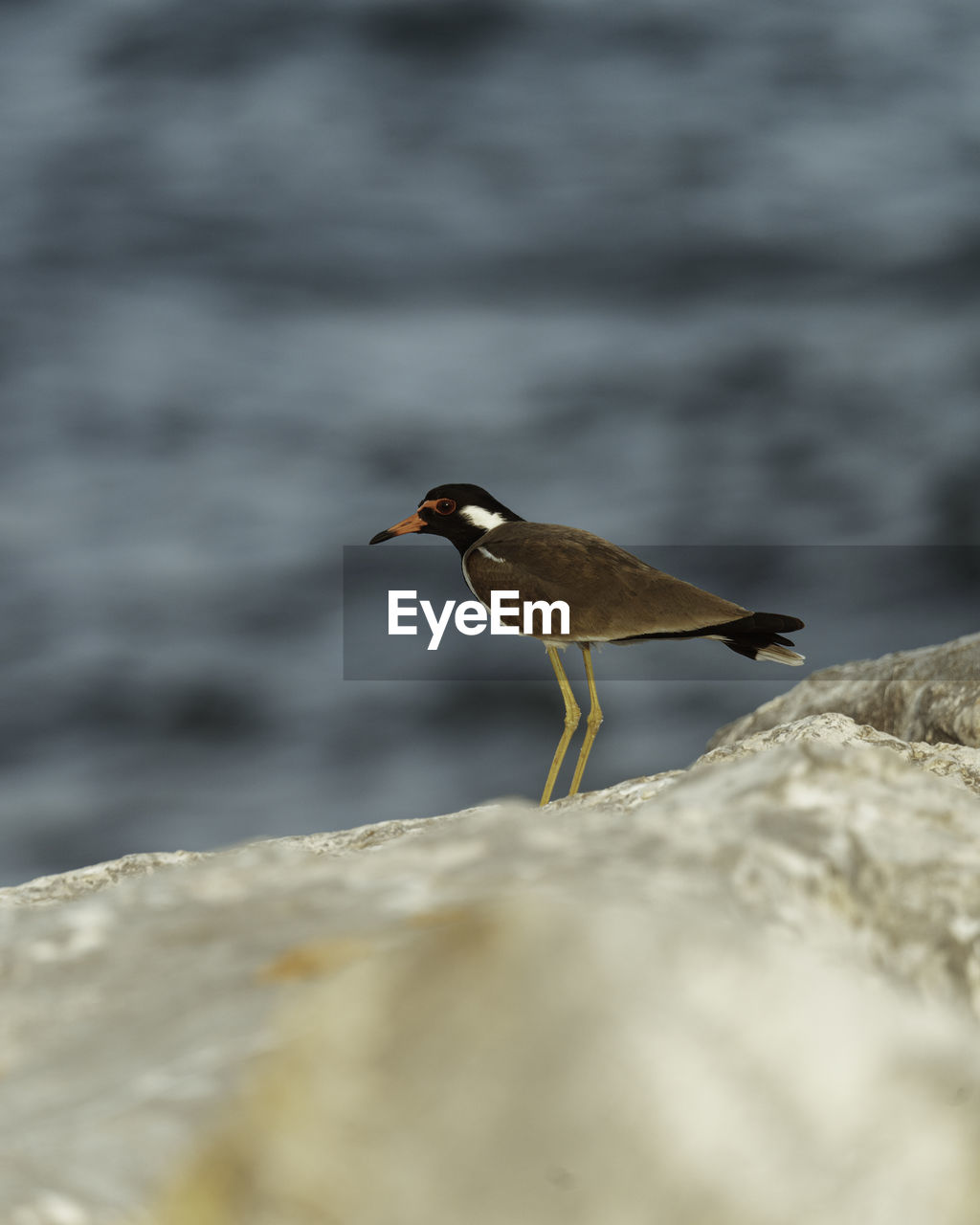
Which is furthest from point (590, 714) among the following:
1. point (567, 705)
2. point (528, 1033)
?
point (528, 1033)

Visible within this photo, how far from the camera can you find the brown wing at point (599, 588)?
15.6 feet

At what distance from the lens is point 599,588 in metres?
4.82

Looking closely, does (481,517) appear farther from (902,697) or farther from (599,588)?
(902,697)

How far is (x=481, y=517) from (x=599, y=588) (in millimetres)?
794

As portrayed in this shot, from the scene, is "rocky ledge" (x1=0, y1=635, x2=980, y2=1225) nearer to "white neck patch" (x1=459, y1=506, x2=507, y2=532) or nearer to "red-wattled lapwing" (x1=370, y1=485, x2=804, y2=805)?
"red-wattled lapwing" (x1=370, y1=485, x2=804, y2=805)

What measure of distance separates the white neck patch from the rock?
51.5 inches

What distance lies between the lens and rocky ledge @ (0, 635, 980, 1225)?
1.23 m

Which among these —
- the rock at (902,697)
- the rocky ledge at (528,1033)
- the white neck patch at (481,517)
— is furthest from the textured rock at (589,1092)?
the white neck patch at (481,517)

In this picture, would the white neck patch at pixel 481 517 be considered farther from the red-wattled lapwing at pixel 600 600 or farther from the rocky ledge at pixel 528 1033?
the rocky ledge at pixel 528 1033

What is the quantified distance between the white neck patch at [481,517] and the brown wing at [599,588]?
379 mm

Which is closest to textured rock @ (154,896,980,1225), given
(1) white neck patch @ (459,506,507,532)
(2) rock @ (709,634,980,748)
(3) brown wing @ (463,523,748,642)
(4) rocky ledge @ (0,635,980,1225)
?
(4) rocky ledge @ (0,635,980,1225)

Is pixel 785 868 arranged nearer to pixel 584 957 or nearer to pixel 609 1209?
pixel 584 957

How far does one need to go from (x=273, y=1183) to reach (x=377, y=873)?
0.48 m

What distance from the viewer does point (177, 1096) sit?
A: 4.19ft
